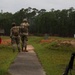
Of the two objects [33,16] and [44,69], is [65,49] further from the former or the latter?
[33,16]

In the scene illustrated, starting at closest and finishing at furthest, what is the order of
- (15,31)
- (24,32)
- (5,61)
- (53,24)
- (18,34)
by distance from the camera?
(5,61) < (15,31) < (18,34) < (24,32) < (53,24)

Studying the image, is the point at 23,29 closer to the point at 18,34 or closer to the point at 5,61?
the point at 18,34

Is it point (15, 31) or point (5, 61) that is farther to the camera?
point (15, 31)

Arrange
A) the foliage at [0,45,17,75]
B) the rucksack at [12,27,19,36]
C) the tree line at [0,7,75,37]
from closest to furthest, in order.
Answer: the foliage at [0,45,17,75] < the rucksack at [12,27,19,36] < the tree line at [0,7,75,37]

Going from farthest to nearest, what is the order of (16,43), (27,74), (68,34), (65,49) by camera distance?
(68,34), (65,49), (16,43), (27,74)

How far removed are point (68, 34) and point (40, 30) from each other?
8206 mm

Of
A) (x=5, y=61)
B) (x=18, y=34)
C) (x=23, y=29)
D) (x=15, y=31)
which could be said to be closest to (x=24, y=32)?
(x=23, y=29)

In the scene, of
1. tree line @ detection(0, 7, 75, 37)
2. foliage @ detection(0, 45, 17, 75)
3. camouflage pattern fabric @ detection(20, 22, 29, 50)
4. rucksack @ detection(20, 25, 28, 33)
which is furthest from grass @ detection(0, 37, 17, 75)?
tree line @ detection(0, 7, 75, 37)

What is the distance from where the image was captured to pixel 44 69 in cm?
1241

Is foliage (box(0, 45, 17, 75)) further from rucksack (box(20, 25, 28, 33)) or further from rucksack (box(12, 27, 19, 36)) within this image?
rucksack (box(20, 25, 28, 33))

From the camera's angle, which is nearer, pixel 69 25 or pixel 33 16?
pixel 69 25

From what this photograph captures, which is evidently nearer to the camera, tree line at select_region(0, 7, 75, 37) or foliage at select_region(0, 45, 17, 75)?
foliage at select_region(0, 45, 17, 75)

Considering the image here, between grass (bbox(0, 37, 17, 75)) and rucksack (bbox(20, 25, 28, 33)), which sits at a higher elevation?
rucksack (bbox(20, 25, 28, 33))

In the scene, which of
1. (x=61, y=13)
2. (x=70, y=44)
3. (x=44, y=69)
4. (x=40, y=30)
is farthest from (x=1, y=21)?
(x=44, y=69)
